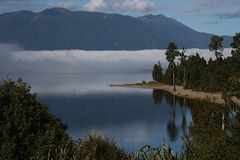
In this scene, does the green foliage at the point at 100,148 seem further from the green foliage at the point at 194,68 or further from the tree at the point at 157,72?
the tree at the point at 157,72

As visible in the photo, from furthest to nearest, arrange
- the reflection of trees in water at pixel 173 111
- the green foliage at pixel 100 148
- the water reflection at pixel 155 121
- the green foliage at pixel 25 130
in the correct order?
the reflection of trees in water at pixel 173 111
the water reflection at pixel 155 121
the green foliage at pixel 100 148
the green foliage at pixel 25 130

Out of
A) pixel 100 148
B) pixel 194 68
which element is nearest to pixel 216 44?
pixel 194 68

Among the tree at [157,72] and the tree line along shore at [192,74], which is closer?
the tree line along shore at [192,74]

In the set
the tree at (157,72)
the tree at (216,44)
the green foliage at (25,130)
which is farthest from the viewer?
the tree at (157,72)

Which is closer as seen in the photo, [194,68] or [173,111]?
[173,111]

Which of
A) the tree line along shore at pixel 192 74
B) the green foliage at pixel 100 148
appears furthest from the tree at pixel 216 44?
the green foliage at pixel 100 148

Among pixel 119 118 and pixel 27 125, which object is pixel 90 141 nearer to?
pixel 27 125

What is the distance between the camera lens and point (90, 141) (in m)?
17.1

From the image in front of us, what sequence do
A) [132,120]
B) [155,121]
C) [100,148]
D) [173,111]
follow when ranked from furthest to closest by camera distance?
1. [173,111]
2. [132,120]
3. [155,121]
4. [100,148]

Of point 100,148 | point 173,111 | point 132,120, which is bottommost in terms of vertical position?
point 132,120

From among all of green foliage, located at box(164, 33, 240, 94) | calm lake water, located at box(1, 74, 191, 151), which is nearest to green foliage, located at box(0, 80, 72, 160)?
calm lake water, located at box(1, 74, 191, 151)

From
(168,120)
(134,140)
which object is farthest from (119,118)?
(134,140)

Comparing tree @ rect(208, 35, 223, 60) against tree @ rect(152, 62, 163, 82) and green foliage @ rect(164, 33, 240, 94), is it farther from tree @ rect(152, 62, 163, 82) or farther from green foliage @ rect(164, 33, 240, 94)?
tree @ rect(152, 62, 163, 82)

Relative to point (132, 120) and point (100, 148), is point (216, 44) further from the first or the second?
point (100, 148)
